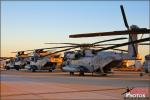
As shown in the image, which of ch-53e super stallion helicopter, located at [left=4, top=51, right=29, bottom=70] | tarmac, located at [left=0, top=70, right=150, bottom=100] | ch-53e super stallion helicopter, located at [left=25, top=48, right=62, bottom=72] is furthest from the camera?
ch-53e super stallion helicopter, located at [left=4, top=51, right=29, bottom=70]

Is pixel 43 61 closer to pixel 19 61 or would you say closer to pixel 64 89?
pixel 19 61

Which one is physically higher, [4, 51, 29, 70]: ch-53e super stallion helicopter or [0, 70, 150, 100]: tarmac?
[4, 51, 29, 70]: ch-53e super stallion helicopter

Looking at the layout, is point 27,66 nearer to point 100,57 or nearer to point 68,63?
point 68,63

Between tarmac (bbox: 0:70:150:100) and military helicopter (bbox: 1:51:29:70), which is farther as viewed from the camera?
military helicopter (bbox: 1:51:29:70)

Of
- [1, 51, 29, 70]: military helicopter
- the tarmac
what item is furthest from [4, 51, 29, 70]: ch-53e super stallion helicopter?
the tarmac

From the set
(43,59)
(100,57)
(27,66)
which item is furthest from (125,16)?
(27,66)

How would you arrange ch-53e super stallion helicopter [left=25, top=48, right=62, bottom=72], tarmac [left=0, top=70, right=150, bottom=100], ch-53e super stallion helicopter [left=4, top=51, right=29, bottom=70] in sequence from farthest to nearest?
ch-53e super stallion helicopter [left=4, top=51, right=29, bottom=70] → ch-53e super stallion helicopter [left=25, top=48, right=62, bottom=72] → tarmac [left=0, top=70, right=150, bottom=100]

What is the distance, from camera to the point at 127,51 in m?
28.5

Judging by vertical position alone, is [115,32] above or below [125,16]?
below

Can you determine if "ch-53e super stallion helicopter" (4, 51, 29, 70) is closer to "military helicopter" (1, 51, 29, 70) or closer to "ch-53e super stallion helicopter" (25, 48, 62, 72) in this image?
"military helicopter" (1, 51, 29, 70)

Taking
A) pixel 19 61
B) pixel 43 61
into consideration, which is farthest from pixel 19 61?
pixel 43 61

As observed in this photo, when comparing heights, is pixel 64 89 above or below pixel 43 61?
below

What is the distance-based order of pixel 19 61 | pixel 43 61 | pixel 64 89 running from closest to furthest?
pixel 64 89, pixel 43 61, pixel 19 61

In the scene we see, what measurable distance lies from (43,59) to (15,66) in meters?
9.92
